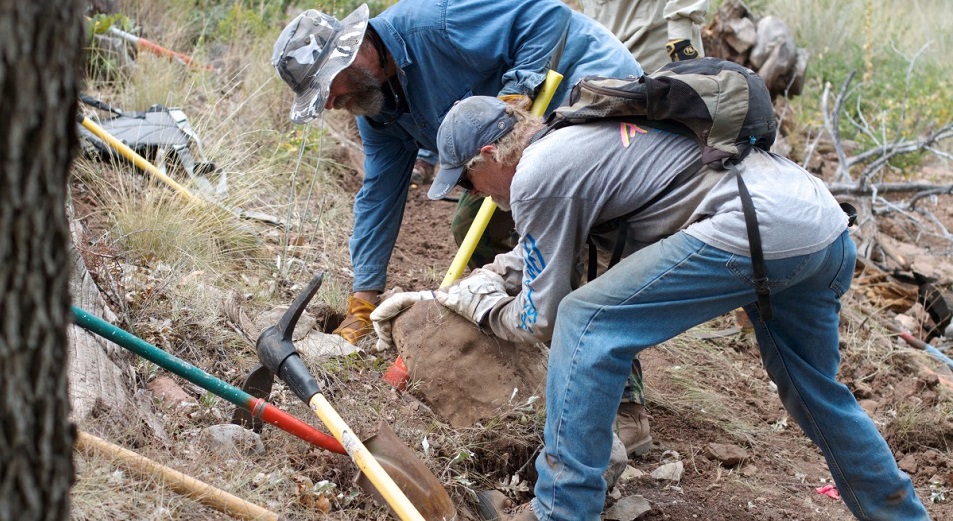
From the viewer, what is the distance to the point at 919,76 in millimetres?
9859

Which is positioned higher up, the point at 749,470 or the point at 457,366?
the point at 457,366

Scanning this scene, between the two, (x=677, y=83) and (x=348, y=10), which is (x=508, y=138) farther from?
(x=348, y=10)

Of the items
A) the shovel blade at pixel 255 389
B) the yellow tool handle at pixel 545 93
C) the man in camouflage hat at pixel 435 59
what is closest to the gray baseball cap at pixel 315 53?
the man in camouflage hat at pixel 435 59

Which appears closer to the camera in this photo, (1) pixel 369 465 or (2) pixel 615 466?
(1) pixel 369 465

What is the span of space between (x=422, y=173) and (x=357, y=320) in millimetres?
3161

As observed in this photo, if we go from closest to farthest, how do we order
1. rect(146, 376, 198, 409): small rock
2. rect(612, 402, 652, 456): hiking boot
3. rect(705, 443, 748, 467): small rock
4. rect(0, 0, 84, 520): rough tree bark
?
rect(0, 0, 84, 520): rough tree bark
rect(146, 376, 198, 409): small rock
rect(612, 402, 652, 456): hiking boot
rect(705, 443, 748, 467): small rock

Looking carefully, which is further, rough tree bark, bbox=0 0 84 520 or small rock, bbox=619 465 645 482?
small rock, bbox=619 465 645 482

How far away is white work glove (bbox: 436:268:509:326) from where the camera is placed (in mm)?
3501

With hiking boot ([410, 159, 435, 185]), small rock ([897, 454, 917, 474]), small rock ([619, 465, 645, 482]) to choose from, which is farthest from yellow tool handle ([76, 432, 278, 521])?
hiking boot ([410, 159, 435, 185])

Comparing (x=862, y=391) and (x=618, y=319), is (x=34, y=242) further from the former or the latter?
(x=862, y=391)

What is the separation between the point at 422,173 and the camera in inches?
292

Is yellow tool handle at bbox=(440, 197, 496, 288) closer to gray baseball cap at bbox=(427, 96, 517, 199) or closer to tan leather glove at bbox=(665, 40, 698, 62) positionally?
gray baseball cap at bbox=(427, 96, 517, 199)

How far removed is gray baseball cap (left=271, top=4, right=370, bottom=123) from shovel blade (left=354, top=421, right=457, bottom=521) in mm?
1383

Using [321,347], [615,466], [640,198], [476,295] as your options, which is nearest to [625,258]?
[640,198]
